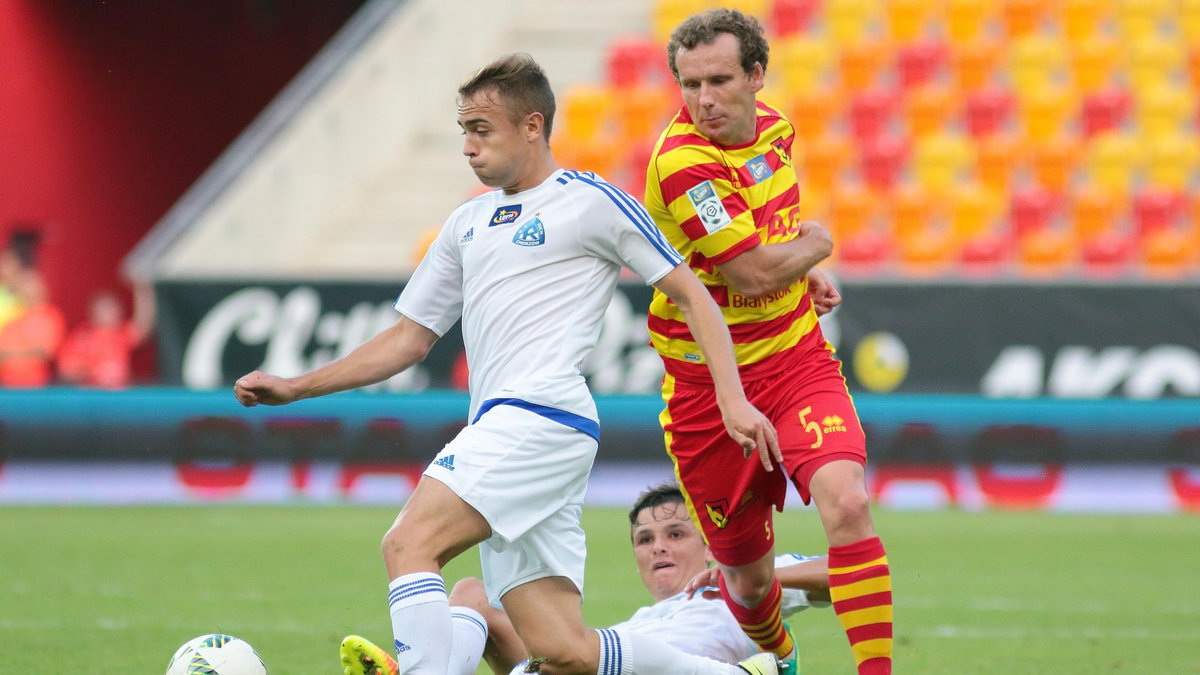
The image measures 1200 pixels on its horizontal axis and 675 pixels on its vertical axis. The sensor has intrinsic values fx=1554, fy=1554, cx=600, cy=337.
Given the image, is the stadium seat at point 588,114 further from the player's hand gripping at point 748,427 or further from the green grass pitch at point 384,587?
the player's hand gripping at point 748,427

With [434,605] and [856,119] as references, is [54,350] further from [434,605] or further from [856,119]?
[434,605]

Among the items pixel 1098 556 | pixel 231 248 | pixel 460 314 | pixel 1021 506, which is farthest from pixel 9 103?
pixel 460 314

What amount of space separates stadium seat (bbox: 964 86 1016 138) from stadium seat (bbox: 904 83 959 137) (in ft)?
0.70

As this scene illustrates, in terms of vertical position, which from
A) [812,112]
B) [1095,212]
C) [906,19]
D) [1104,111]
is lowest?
[1095,212]

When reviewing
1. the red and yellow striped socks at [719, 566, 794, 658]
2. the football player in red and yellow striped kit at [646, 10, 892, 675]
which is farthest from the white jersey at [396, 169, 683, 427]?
the red and yellow striped socks at [719, 566, 794, 658]

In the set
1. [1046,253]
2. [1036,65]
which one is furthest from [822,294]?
[1036,65]

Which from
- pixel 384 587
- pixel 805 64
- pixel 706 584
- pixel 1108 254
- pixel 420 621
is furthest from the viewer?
pixel 805 64

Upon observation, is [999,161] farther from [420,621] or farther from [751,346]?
[420,621]

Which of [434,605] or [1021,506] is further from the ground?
[434,605]

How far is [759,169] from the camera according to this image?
15.9 ft

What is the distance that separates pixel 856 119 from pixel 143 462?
783 cm

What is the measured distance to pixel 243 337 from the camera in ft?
40.1

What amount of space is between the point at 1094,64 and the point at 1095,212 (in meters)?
2.39

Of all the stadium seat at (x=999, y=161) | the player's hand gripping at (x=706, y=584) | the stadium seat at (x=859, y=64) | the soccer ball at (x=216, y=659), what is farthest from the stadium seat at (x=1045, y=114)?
the soccer ball at (x=216, y=659)
